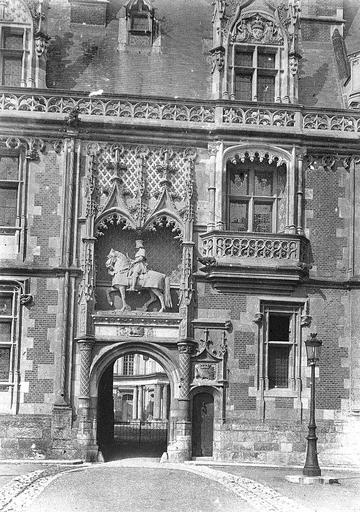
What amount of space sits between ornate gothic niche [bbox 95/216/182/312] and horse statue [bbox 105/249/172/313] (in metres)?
0.17

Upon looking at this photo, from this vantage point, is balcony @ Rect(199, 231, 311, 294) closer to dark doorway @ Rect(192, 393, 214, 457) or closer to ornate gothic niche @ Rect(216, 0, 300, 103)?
dark doorway @ Rect(192, 393, 214, 457)

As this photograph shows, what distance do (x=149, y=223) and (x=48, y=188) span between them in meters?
3.03

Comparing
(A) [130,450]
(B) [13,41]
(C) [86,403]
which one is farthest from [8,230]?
(A) [130,450]

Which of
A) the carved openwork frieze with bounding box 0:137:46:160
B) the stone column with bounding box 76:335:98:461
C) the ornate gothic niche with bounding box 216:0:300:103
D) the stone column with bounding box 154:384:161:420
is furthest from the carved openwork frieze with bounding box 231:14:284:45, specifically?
the stone column with bounding box 154:384:161:420

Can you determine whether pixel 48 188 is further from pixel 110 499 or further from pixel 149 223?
pixel 110 499

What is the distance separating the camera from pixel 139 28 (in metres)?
30.2

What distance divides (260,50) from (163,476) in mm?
13444

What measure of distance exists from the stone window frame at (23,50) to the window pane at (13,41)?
0.09 m

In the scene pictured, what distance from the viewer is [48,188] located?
27.3m

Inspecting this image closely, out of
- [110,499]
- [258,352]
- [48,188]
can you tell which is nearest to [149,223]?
[48,188]

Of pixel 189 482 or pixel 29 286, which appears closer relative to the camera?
pixel 189 482

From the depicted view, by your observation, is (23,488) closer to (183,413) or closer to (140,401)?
(183,413)

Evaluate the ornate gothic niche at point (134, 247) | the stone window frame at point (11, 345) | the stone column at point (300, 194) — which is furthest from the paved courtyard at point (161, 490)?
the stone column at point (300, 194)

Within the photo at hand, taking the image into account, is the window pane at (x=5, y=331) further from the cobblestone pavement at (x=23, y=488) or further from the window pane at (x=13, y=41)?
the window pane at (x=13, y=41)
